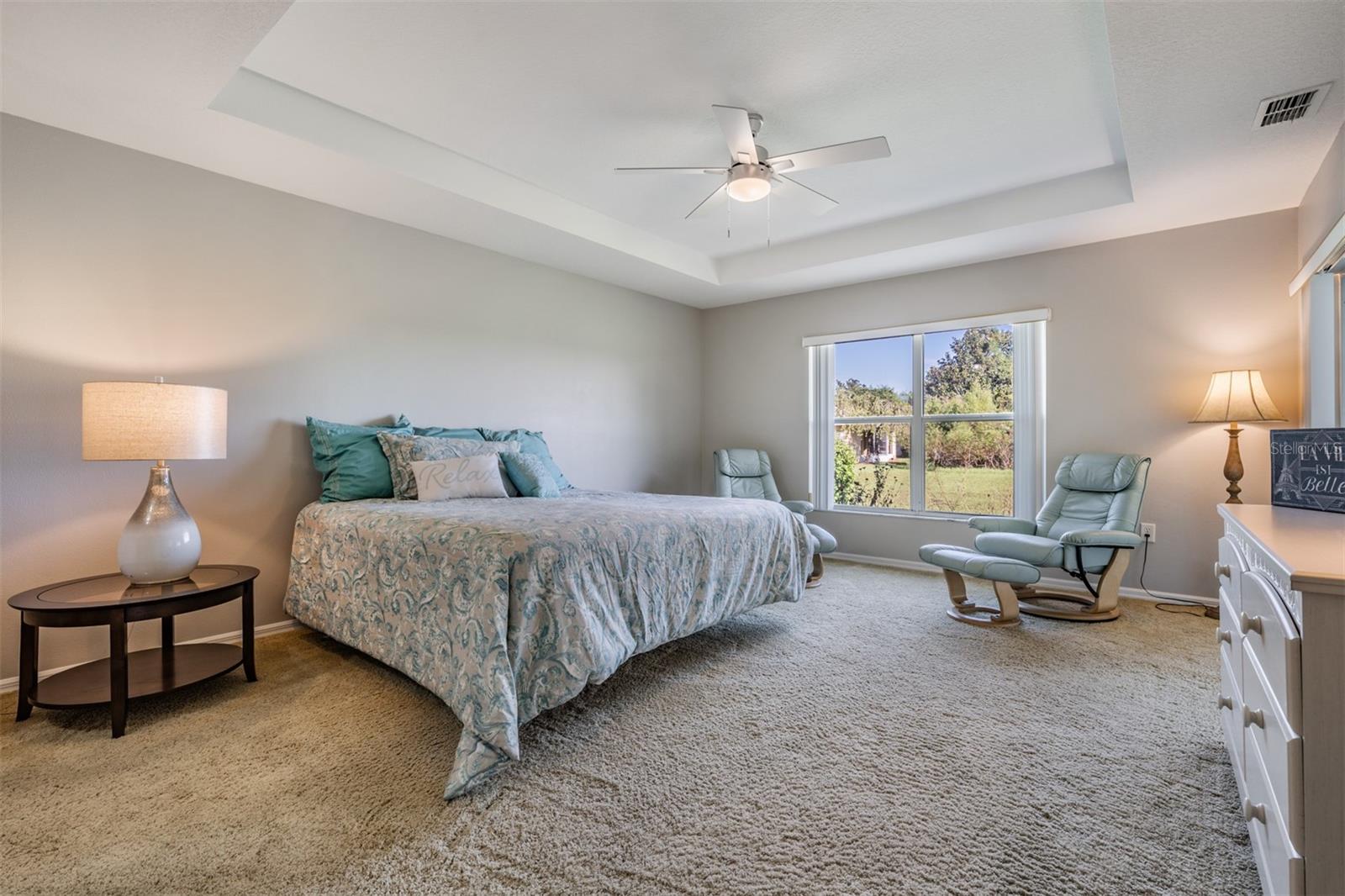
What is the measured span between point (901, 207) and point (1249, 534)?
3228 mm

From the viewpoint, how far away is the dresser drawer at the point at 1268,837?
1005 mm

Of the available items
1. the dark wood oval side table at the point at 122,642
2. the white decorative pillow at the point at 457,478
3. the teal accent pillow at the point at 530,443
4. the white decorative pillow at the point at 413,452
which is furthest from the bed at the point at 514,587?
the teal accent pillow at the point at 530,443

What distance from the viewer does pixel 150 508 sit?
234 cm

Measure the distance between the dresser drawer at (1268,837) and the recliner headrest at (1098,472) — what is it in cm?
271

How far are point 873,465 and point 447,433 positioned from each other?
3.59 meters

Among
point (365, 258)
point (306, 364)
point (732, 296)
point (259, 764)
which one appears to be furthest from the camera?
point (732, 296)

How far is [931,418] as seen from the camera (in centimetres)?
487

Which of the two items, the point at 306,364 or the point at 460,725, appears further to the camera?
the point at 306,364

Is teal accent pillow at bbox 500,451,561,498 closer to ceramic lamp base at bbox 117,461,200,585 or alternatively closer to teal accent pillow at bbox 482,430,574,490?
teal accent pillow at bbox 482,430,574,490

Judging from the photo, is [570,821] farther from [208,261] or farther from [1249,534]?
[208,261]

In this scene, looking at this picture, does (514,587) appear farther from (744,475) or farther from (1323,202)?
(1323,202)

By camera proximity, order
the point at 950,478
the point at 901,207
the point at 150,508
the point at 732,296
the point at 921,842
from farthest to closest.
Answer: the point at 732,296, the point at 950,478, the point at 901,207, the point at 150,508, the point at 921,842

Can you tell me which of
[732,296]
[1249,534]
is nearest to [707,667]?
[1249,534]

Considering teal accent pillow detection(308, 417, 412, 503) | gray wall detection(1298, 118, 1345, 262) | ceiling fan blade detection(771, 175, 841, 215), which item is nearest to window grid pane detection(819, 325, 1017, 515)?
gray wall detection(1298, 118, 1345, 262)
